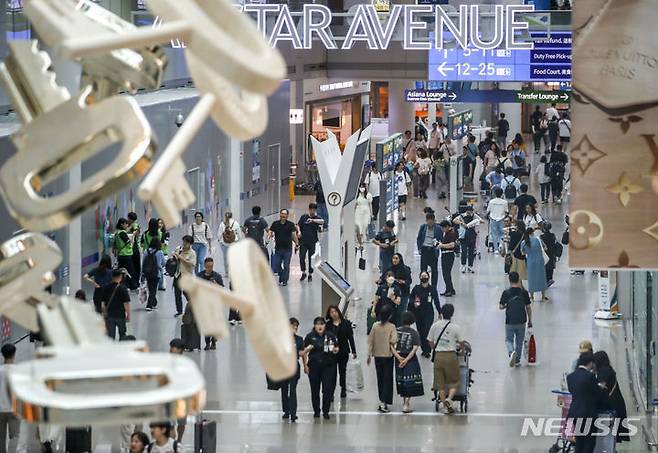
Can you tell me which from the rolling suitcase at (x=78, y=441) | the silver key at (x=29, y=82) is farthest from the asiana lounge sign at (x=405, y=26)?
the silver key at (x=29, y=82)

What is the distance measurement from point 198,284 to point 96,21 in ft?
4.45

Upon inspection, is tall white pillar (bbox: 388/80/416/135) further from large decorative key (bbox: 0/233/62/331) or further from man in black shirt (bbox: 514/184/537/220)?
large decorative key (bbox: 0/233/62/331)

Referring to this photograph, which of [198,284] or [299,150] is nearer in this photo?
[198,284]

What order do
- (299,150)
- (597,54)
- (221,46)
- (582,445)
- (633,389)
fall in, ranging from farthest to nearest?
1. (299,150)
2. (633,389)
3. (582,445)
4. (597,54)
5. (221,46)

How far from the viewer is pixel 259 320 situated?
5594 millimetres

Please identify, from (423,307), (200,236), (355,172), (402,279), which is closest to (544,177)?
(355,172)

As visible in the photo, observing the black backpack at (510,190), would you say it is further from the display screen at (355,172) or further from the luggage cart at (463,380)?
the luggage cart at (463,380)

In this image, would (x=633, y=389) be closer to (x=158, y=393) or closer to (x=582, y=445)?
(x=582, y=445)

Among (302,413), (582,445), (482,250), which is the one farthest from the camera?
(482,250)

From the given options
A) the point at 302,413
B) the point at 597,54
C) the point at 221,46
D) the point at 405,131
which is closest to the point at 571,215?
the point at 597,54

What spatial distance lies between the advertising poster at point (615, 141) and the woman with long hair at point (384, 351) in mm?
5285

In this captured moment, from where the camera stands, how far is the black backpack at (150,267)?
2339 centimetres

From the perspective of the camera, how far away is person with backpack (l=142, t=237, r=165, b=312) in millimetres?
23409

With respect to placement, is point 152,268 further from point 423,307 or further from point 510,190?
point 510,190
